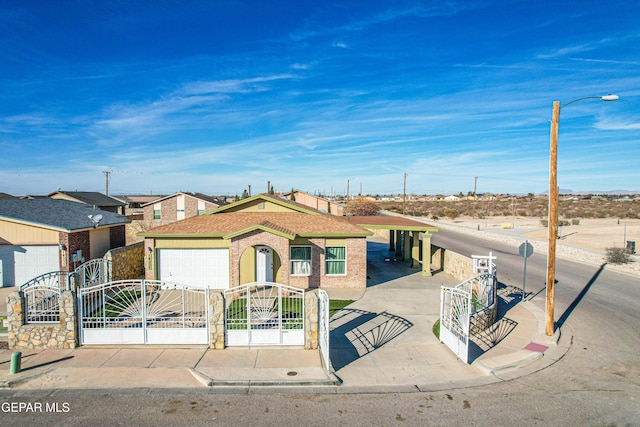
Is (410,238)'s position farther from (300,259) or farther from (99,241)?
(99,241)

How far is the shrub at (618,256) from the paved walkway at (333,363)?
16.3 metres

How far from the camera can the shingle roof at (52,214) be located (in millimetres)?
19203

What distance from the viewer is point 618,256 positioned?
25781 mm

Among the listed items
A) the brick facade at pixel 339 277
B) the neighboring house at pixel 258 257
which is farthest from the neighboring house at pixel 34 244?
the brick facade at pixel 339 277

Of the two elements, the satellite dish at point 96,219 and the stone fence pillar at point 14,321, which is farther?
the satellite dish at point 96,219

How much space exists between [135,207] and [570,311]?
3277 inches

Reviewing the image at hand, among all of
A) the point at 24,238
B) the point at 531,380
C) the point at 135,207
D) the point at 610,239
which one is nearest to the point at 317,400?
the point at 531,380

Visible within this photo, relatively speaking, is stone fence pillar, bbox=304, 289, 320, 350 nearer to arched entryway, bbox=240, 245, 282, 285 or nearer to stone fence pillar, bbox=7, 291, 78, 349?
stone fence pillar, bbox=7, 291, 78, 349

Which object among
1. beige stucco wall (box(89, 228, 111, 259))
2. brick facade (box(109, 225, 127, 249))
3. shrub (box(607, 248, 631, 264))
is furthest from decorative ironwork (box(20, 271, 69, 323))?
shrub (box(607, 248, 631, 264))

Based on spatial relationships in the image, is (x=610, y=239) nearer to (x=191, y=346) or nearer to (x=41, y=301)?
(x=191, y=346)

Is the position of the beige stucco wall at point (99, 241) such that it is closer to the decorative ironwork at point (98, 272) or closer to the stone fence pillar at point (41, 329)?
the decorative ironwork at point (98, 272)

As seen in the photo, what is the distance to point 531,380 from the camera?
9758mm

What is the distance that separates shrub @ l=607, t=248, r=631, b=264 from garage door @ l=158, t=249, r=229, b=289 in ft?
82.0

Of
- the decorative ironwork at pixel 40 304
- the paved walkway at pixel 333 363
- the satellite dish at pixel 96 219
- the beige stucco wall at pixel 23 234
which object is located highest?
the satellite dish at pixel 96 219
